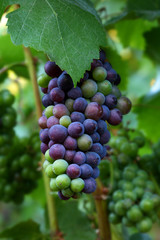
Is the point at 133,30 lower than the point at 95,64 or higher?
higher

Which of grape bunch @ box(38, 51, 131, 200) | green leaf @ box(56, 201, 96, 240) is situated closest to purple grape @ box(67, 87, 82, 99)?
grape bunch @ box(38, 51, 131, 200)

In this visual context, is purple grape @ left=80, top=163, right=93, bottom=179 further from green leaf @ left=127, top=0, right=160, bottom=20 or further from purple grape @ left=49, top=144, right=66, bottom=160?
green leaf @ left=127, top=0, right=160, bottom=20

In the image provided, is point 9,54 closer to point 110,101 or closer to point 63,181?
point 110,101

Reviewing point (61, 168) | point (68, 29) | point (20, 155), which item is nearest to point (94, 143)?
point (61, 168)

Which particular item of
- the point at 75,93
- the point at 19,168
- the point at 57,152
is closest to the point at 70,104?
the point at 75,93

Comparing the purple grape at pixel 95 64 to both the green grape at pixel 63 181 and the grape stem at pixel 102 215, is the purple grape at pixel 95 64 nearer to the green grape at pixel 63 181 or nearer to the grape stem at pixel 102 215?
the green grape at pixel 63 181

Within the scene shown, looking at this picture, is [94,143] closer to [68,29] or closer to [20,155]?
[68,29]
